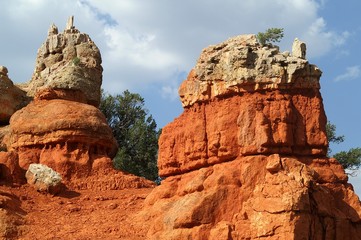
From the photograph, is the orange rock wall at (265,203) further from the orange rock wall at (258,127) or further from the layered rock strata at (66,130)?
the layered rock strata at (66,130)

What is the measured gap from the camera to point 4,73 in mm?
43281

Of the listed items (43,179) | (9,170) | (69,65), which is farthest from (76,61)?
(43,179)

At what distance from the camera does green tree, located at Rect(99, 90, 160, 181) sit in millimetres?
47531

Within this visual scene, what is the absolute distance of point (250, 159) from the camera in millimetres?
22641

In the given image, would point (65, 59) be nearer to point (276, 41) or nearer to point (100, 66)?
point (100, 66)

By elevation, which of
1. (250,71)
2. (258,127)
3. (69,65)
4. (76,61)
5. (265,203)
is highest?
(76,61)

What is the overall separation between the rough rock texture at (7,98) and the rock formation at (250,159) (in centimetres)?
1870

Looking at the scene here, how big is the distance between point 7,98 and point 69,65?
618cm

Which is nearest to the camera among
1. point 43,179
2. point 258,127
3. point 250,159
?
point 250,159

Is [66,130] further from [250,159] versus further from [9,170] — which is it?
[250,159]

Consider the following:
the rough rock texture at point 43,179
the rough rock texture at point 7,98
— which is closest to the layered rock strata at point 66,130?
the rough rock texture at point 43,179

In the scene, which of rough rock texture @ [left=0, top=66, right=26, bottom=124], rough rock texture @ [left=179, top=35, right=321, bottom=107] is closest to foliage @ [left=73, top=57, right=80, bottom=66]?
rough rock texture @ [left=0, top=66, right=26, bottom=124]

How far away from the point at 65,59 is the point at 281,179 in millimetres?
23367

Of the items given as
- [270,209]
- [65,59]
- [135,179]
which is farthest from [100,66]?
[270,209]
